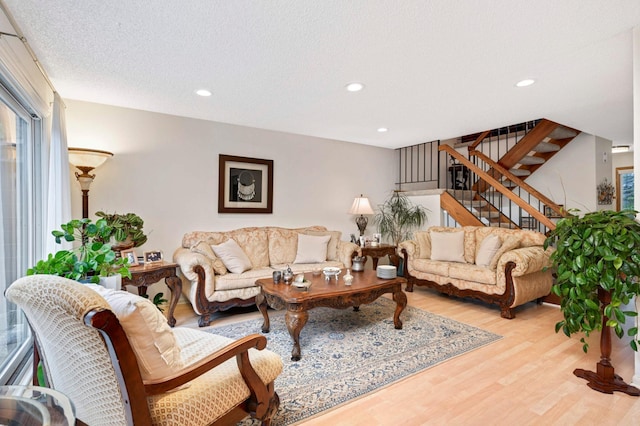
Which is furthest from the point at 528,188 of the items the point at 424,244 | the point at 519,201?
the point at 424,244

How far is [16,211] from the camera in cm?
231

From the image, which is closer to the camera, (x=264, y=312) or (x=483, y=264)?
(x=264, y=312)

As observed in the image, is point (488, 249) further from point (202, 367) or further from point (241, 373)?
point (202, 367)

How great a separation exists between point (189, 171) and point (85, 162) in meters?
1.12

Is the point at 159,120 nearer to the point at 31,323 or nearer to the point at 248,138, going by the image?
the point at 248,138

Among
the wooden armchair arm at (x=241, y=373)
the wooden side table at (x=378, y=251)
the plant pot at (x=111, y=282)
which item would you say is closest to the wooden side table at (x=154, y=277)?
the plant pot at (x=111, y=282)

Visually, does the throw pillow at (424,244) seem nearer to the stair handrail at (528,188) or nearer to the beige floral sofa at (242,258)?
the beige floral sofa at (242,258)

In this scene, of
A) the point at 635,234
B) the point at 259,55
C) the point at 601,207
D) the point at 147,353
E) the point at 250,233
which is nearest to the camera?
the point at 147,353

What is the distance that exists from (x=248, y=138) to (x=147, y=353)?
367 centimetres

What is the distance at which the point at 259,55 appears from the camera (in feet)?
7.88

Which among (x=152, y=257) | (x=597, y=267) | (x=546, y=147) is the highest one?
(x=546, y=147)

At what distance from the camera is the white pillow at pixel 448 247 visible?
432cm

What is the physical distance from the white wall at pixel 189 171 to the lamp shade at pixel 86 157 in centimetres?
35

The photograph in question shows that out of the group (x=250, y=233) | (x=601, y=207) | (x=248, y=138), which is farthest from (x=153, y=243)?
(x=601, y=207)
